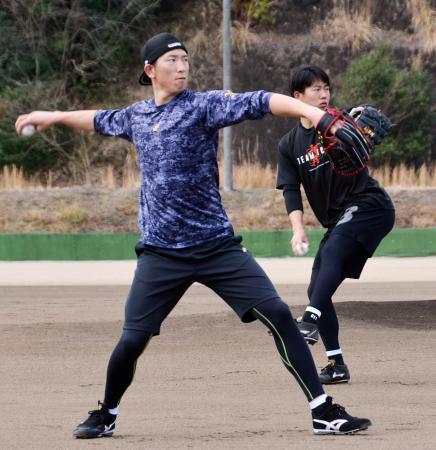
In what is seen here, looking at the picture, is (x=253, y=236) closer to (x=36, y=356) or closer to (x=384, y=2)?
(x=36, y=356)

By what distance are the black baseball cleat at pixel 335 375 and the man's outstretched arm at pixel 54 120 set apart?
8.12 ft

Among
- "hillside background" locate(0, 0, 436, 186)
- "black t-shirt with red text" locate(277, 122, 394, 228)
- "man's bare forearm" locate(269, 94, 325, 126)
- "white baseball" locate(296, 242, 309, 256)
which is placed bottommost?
"white baseball" locate(296, 242, 309, 256)

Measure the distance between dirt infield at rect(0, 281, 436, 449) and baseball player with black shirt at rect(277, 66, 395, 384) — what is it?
433 millimetres

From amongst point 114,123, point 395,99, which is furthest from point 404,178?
point 114,123

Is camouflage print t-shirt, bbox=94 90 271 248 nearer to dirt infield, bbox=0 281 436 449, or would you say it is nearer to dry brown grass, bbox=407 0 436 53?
dirt infield, bbox=0 281 436 449

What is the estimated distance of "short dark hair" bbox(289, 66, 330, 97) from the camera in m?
7.55

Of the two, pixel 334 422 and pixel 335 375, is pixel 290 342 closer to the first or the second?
pixel 334 422

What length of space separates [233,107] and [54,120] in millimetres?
875

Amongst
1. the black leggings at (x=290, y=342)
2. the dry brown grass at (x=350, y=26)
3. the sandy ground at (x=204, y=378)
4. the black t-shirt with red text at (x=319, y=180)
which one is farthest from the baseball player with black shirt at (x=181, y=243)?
the dry brown grass at (x=350, y=26)

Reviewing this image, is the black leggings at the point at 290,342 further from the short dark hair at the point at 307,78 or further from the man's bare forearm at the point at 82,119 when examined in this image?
the short dark hair at the point at 307,78

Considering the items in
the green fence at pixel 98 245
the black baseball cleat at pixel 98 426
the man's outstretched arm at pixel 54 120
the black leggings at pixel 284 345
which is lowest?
the green fence at pixel 98 245

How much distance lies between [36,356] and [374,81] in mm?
19702

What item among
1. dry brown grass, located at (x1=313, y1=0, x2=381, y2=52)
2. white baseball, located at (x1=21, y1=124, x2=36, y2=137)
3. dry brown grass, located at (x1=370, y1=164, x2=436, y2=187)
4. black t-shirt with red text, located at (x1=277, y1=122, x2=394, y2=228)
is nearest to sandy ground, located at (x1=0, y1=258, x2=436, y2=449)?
black t-shirt with red text, located at (x1=277, y1=122, x2=394, y2=228)

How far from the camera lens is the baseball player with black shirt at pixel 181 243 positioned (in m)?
5.71
